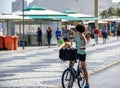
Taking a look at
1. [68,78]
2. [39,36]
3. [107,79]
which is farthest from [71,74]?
[39,36]

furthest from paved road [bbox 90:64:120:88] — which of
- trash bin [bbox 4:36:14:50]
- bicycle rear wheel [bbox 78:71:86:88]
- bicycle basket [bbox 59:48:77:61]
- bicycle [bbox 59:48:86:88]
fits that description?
trash bin [bbox 4:36:14:50]

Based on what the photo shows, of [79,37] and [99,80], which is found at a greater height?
[79,37]

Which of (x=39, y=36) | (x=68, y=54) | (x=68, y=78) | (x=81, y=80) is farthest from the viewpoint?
(x=39, y=36)

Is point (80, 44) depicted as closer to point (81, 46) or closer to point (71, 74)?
point (81, 46)

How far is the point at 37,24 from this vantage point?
39.5 meters

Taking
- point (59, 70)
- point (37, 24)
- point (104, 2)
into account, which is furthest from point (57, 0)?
point (59, 70)

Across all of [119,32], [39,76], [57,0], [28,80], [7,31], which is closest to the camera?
[28,80]

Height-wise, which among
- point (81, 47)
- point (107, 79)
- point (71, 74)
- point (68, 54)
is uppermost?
point (81, 47)

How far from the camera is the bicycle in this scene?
10773 mm

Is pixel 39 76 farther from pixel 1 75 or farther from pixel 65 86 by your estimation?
pixel 65 86

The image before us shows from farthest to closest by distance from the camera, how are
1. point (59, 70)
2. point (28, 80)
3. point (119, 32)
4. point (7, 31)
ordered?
1. point (119, 32)
2. point (7, 31)
3. point (59, 70)
4. point (28, 80)

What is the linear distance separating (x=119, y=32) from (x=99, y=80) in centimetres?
3964

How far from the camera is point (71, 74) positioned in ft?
36.0

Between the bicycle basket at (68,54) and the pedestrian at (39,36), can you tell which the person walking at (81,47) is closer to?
the bicycle basket at (68,54)
